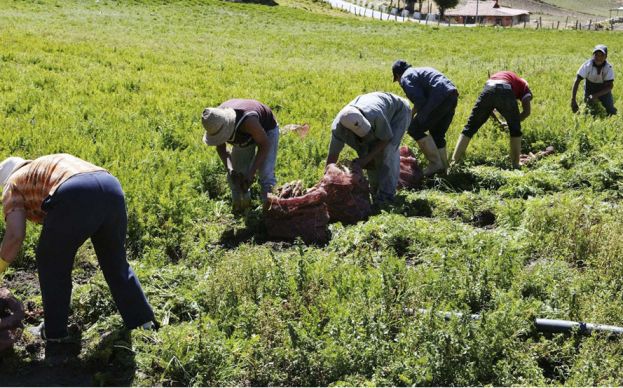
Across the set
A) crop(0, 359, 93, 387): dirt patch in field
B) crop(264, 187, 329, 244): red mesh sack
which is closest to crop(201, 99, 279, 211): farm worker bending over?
crop(264, 187, 329, 244): red mesh sack

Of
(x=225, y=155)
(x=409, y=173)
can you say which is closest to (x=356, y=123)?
(x=225, y=155)

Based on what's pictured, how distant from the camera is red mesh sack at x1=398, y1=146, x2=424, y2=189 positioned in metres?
8.71

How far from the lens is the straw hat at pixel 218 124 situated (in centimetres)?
652

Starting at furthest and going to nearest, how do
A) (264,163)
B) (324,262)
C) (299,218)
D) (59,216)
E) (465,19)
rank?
(465,19), (264,163), (299,218), (324,262), (59,216)

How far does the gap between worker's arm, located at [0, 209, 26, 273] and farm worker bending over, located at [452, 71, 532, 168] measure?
6539mm

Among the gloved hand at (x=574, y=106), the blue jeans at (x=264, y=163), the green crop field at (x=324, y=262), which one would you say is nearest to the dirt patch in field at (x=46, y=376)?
the green crop field at (x=324, y=262)

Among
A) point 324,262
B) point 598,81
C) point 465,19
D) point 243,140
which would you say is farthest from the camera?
point 465,19

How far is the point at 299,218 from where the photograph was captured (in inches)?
271

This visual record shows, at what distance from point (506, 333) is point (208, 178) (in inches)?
182

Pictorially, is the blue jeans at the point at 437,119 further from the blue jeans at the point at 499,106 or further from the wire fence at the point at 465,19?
the wire fence at the point at 465,19

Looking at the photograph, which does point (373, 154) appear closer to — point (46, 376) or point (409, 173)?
point (409, 173)

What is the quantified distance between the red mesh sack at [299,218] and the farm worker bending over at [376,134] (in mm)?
824

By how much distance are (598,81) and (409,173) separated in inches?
214

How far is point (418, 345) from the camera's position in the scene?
4.61 meters
